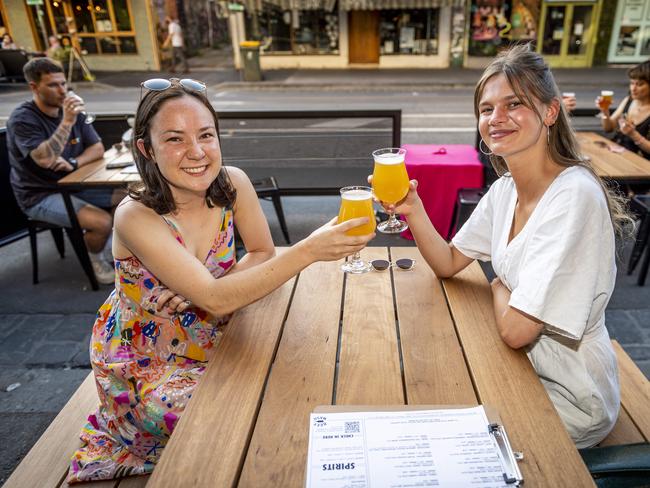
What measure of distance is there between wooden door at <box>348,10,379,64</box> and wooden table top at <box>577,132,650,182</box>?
1386 cm

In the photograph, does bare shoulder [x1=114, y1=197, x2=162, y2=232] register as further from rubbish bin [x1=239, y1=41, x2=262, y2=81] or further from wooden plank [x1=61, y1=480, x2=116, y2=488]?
rubbish bin [x1=239, y1=41, x2=262, y2=81]

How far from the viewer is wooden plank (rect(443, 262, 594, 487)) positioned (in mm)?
1121

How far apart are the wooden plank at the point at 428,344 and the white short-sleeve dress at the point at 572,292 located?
0.26m

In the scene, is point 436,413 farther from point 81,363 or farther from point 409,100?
point 409,100

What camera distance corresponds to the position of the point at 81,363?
312 centimetres

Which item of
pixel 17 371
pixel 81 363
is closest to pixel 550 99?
pixel 81 363

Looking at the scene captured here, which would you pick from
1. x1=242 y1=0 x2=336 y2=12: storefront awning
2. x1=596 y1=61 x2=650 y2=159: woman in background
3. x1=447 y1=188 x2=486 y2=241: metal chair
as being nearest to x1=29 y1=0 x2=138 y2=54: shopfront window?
x1=242 y1=0 x2=336 y2=12: storefront awning

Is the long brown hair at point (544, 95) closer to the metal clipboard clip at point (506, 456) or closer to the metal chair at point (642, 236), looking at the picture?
the metal clipboard clip at point (506, 456)

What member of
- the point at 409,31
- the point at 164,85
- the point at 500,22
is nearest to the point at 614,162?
the point at 164,85

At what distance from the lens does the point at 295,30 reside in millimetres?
17297

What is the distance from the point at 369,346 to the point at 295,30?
17601 mm

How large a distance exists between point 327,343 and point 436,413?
0.46 m

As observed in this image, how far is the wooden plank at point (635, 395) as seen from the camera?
1.76m

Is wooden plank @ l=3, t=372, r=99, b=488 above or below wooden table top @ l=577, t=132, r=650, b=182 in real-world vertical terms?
below
